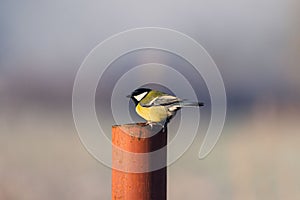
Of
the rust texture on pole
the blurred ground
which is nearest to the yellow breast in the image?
the rust texture on pole

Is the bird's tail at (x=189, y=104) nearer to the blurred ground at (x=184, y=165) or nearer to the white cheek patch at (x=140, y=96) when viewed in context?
the white cheek patch at (x=140, y=96)

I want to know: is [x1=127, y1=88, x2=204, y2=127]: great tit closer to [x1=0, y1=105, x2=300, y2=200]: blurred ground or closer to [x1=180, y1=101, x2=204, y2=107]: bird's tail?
[x1=180, y1=101, x2=204, y2=107]: bird's tail

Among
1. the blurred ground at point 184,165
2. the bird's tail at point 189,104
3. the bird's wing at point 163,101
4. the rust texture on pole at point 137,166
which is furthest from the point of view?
the blurred ground at point 184,165

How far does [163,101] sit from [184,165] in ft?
4.45

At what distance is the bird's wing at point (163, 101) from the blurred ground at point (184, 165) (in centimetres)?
102

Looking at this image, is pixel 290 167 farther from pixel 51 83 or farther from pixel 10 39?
pixel 10 39

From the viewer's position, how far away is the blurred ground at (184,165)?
331 centimetres

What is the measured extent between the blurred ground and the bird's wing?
1.02 meters

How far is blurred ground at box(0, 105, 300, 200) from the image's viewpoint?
3.31 metres

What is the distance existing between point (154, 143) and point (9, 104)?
348 centimetres

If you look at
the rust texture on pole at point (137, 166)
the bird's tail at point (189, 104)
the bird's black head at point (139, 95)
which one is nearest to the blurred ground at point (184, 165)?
the bird's black head at point (139, 95)

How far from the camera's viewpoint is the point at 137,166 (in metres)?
1.43

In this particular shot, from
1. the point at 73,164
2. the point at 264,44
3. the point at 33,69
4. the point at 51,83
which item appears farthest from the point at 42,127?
the point at 264,44

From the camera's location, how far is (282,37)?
20.3 feet
